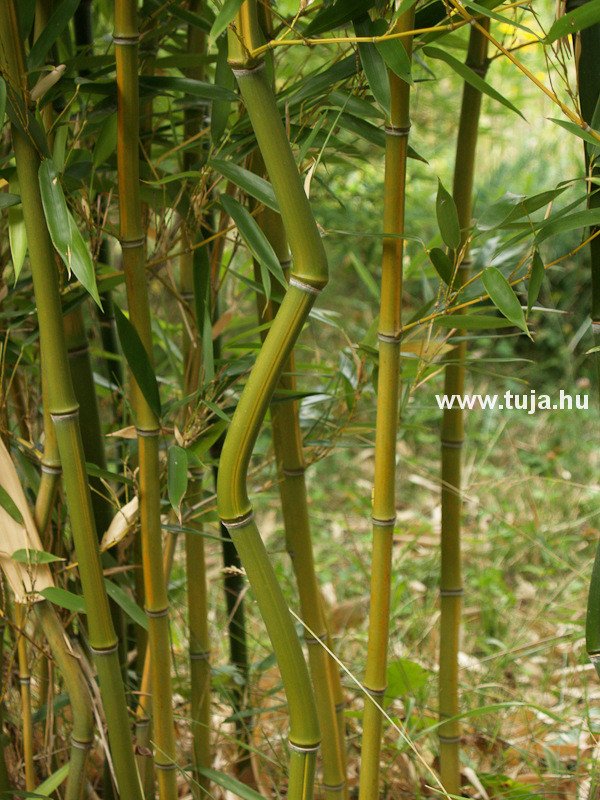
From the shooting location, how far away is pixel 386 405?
526 mm

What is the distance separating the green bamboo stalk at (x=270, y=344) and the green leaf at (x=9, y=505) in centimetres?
21

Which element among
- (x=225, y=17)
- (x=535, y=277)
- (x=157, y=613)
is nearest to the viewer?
(x=225, y=17)

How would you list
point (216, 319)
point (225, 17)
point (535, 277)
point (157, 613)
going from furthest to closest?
point (216, 319) → point (157, 613) → point (535, 277) → point (225, 17)

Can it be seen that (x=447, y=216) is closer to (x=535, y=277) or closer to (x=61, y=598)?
(x=535, y=277)

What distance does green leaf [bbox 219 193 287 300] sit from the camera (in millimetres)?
506

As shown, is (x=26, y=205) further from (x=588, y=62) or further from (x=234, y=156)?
(x=588, y=62)

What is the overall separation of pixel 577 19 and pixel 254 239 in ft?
0.77

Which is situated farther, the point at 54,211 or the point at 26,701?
the point at 26,701

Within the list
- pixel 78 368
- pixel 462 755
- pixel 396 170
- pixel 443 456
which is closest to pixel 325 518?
pixel 462 755

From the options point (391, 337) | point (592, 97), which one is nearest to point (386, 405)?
point (391, 337)

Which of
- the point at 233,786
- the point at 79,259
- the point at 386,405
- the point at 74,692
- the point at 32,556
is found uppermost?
the point at 79,259

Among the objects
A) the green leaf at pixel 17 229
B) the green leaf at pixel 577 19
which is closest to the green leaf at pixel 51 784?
the green leaf at pixel 17 229

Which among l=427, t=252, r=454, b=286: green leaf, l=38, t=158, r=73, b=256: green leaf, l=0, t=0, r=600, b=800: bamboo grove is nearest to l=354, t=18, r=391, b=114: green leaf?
l=0, t=0, r=600, b=800: bamboo grove

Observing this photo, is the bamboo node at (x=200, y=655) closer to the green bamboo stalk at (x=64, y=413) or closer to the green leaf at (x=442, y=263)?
the green bamboo stalk at (x=64, y=413)
